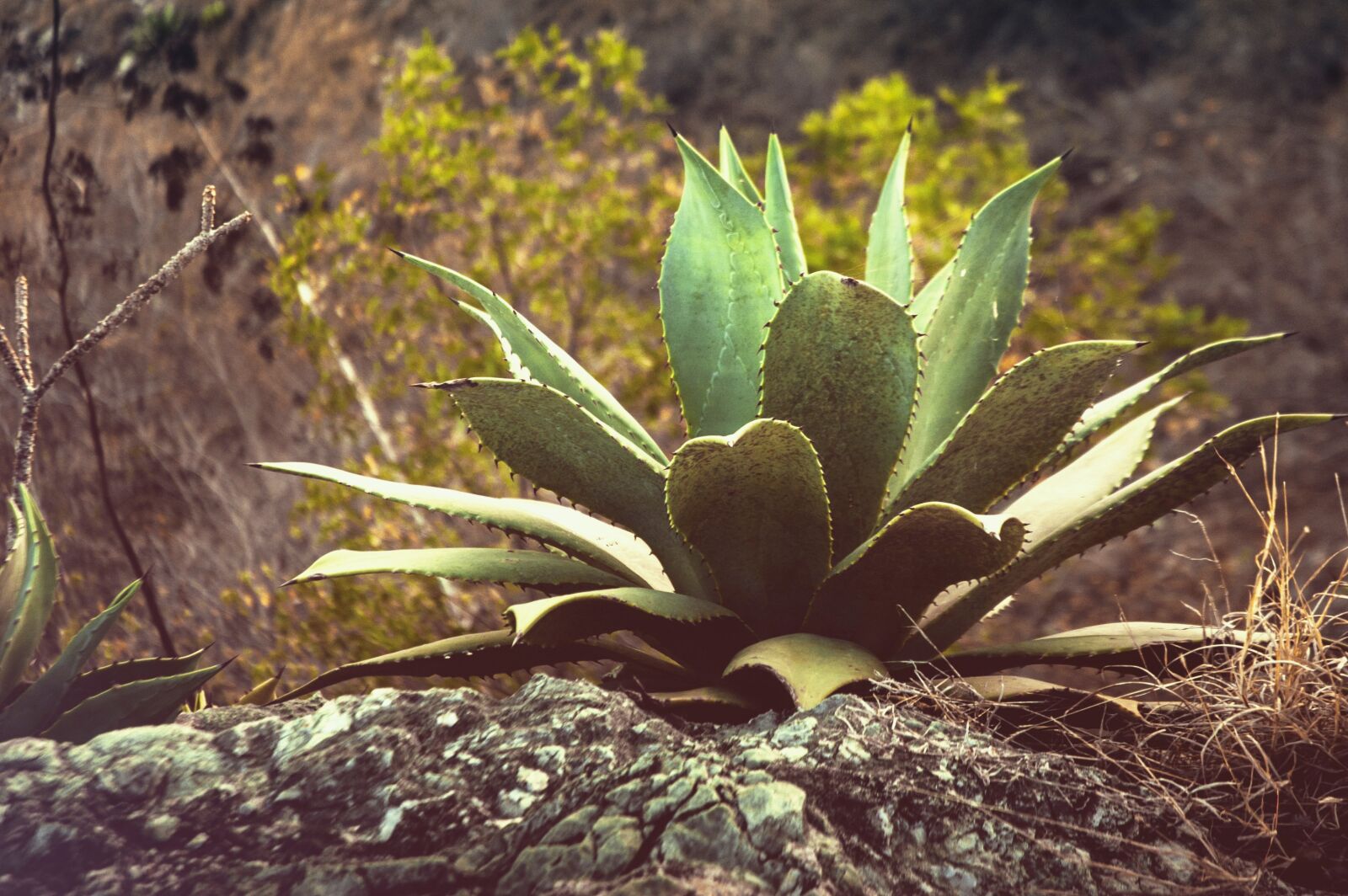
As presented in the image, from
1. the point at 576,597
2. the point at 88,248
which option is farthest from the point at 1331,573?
the point at 88,248

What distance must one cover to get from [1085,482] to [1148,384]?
22 cm

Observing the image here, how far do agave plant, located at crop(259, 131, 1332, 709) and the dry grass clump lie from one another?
84 millimetres

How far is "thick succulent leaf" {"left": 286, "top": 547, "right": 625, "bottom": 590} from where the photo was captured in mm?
1437

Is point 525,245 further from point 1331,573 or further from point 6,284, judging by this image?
point 1331,573

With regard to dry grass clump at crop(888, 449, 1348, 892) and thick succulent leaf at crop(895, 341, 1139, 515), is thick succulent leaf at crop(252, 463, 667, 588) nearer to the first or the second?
thick succulent leaf at crop(895, 341, 1139, 515)

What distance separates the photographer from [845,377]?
1.41 meters

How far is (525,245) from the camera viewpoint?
3.79m

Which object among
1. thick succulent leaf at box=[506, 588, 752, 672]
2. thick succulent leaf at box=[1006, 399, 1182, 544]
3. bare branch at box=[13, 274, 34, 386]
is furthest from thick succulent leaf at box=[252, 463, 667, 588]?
thick succulent leaf at box=[1006, 399, 1182, 544]

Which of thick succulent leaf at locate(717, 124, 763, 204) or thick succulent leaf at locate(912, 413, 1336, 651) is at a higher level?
thick succulent leaf at locate(717, 124, 763, 204)

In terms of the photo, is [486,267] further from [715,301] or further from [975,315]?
[975,315]

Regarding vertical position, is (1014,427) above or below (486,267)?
below

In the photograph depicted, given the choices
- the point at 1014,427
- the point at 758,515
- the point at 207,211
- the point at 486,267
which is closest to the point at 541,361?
the point at 758,515

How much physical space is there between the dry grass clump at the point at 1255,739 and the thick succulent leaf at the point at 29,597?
1.06 m

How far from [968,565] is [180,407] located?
3.17 metres
